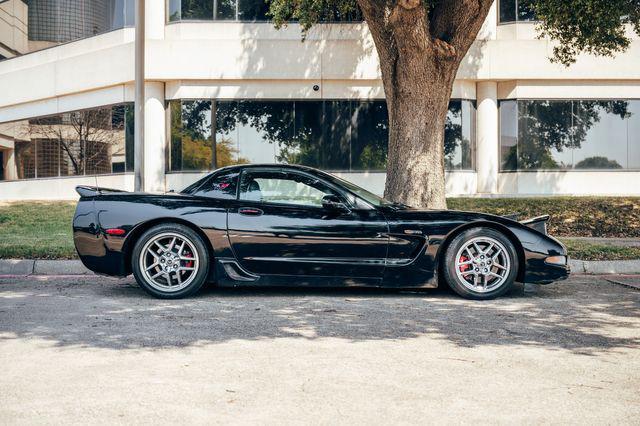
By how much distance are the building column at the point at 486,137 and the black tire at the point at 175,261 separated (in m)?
13.9

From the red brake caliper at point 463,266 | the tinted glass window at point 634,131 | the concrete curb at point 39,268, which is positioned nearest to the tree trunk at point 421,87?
the red brake caliper at point 463,266

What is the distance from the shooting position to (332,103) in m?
19.1

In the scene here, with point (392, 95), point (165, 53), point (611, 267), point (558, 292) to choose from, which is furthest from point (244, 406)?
point (165, 53)

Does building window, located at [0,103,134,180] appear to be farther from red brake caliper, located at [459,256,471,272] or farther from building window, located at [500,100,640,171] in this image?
red brake caliper, located at [459,256,471,272]

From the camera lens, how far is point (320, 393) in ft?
12.4

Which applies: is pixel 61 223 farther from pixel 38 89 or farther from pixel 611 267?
pixel 611 267

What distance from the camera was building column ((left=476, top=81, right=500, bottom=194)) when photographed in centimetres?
1942

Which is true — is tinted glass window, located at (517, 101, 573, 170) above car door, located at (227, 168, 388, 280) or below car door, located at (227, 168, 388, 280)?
above

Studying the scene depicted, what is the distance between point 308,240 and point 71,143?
1608 centimetres

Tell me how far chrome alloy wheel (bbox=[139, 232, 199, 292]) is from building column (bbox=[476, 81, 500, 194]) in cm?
1386

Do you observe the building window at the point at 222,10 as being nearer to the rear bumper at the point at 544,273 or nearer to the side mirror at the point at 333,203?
the side mirror at the point at 333,203

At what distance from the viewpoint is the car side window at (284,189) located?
6.93 metres

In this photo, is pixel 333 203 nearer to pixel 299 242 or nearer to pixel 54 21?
pixel 299 242

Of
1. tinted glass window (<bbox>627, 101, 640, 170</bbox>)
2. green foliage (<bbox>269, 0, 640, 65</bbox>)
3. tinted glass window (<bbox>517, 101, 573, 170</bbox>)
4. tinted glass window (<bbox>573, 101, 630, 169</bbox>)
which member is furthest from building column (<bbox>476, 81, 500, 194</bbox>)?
green foliage (<bbox>269, 0, 640, 65</bbox>)
